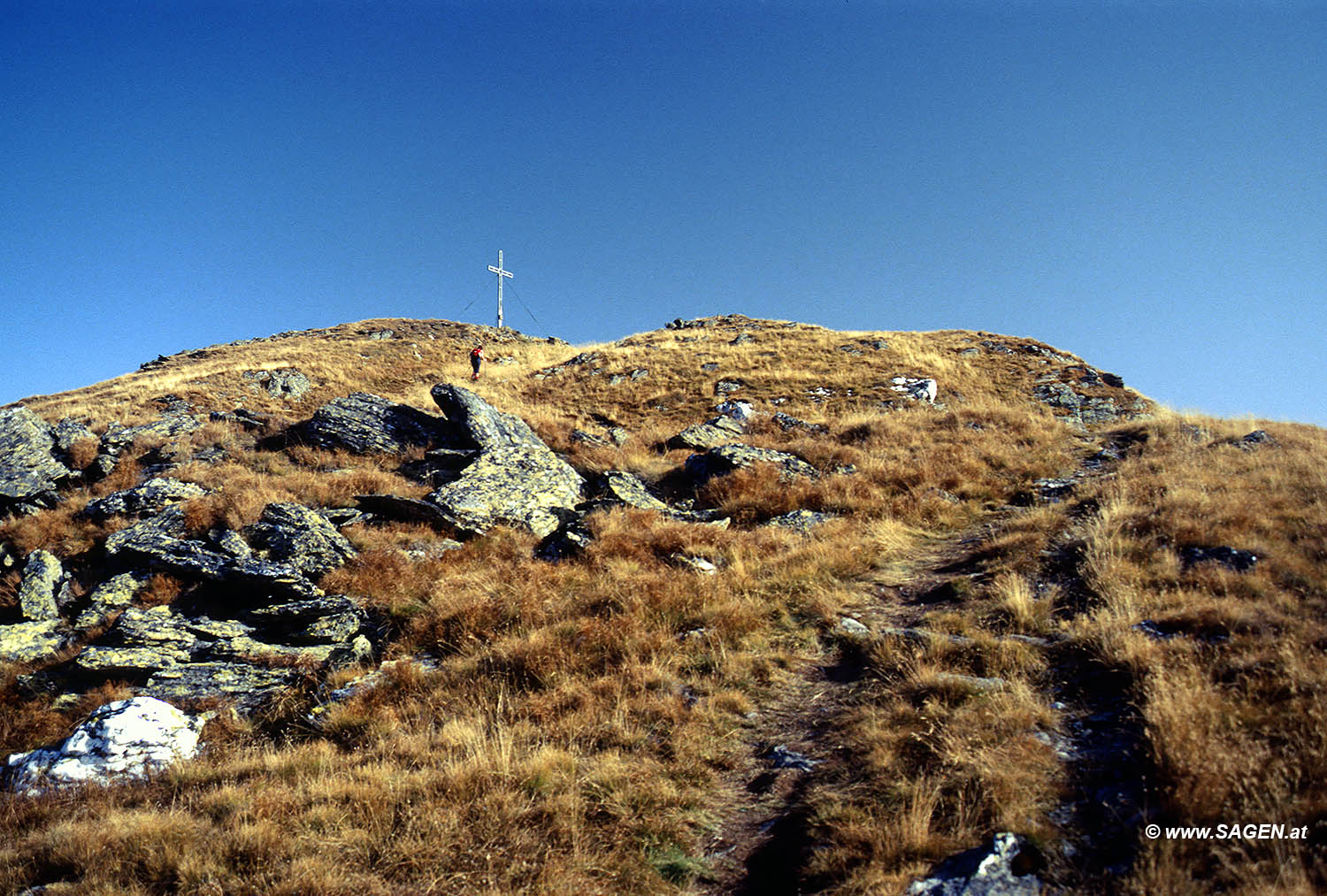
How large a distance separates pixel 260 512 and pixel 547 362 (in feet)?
92.3

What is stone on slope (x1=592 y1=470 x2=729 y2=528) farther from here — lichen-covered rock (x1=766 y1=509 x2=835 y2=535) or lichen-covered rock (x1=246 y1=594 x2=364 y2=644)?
lichen-covered rock (x1=246 y1=594 x2=364 y2=644)

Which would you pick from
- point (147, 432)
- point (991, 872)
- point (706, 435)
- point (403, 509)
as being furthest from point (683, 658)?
point (147, 432)

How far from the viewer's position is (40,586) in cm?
1220

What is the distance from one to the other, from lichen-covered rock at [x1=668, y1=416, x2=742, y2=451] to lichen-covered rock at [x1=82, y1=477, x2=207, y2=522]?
566 inches

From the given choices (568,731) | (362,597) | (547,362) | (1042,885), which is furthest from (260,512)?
(547,362)

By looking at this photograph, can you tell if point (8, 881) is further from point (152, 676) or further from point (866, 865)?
point (866, 865)

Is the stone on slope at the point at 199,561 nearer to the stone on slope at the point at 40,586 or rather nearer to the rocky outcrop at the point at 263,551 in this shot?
the rocky outcrop at the point at 263,551

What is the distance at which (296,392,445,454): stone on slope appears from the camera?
20.6 meters

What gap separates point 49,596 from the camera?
12.1 metres

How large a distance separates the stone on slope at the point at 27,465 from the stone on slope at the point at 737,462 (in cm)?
1846

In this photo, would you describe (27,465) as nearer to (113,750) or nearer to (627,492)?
(113,750)

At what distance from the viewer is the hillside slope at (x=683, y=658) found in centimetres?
459

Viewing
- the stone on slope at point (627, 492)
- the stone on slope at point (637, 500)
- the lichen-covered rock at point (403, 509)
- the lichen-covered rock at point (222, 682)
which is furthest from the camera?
the stone on slope at point (627, 492)

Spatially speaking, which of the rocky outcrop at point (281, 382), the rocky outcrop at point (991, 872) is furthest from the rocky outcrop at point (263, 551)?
the rocky outcrop at point (281, 382)
